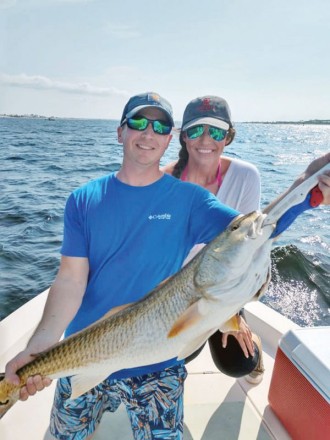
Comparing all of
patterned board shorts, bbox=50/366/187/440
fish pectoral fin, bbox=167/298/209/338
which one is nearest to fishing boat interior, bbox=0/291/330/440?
patterned board shorts, bbox=50/366/187/440

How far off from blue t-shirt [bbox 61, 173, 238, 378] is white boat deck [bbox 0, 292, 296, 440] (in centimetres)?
106

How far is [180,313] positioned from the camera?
6.99 feet

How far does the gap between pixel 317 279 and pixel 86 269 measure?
7608 millimetres

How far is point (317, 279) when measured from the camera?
359 inches

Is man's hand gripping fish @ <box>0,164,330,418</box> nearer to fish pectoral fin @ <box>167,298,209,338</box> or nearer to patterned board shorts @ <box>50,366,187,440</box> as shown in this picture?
fish pectoral fin @ <box>167,298,209,338</box>

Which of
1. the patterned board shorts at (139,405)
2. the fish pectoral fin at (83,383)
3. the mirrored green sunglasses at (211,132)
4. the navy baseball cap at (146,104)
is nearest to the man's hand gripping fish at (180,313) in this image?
the fish pectoral fin at (83,383)

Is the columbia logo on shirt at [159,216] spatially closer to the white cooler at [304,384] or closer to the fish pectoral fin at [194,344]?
the fish pectoral fin at [194,344]

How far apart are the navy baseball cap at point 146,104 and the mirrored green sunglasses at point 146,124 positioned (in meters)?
0.04

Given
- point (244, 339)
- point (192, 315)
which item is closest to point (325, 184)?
point (192, 315)

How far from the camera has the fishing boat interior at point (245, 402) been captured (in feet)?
9.28

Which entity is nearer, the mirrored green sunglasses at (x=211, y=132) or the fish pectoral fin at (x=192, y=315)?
the fish pectoral fin at (x=192, y=315)

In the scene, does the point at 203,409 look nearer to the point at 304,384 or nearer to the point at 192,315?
the point at 304,384

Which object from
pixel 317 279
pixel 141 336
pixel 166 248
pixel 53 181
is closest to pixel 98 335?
pixel 141 336

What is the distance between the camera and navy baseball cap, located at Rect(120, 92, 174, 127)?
282 cm
